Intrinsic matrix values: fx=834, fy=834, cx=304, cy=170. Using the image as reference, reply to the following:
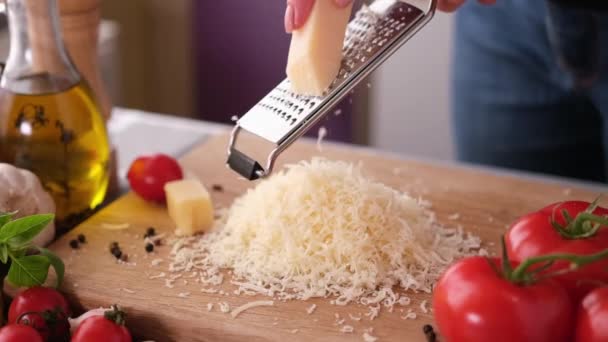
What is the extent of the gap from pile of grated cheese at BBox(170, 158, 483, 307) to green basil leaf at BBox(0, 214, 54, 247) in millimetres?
228

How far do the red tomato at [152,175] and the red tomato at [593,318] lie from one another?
0.72 m

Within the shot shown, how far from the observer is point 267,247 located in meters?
1.15

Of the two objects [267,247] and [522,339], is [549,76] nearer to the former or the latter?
[267,247]

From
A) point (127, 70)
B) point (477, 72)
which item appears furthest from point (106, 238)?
point (127, 70)

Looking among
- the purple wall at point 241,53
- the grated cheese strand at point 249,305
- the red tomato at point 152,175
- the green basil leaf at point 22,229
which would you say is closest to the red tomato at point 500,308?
the grated cheese strand at point 249,305

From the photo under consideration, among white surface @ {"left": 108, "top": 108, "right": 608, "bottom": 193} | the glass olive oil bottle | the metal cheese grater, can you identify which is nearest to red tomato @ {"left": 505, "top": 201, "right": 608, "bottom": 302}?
the metal cheese grater

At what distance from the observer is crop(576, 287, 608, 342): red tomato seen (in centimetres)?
83

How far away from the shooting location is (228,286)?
3.65 feet

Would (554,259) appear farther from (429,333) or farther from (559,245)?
(429,333)

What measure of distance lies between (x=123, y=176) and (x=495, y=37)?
832 mm

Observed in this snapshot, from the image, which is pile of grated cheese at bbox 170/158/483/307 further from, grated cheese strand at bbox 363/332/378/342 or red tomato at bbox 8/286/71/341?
red tomato at bbox 8/286/71/341

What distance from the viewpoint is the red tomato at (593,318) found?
830 mm

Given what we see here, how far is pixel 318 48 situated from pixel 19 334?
496 mm

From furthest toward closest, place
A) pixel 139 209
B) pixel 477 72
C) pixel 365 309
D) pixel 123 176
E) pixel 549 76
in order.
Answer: pixel 477 72, pixel 549 76, pixel 123 176, pixel 139 209, pixel 365 309
